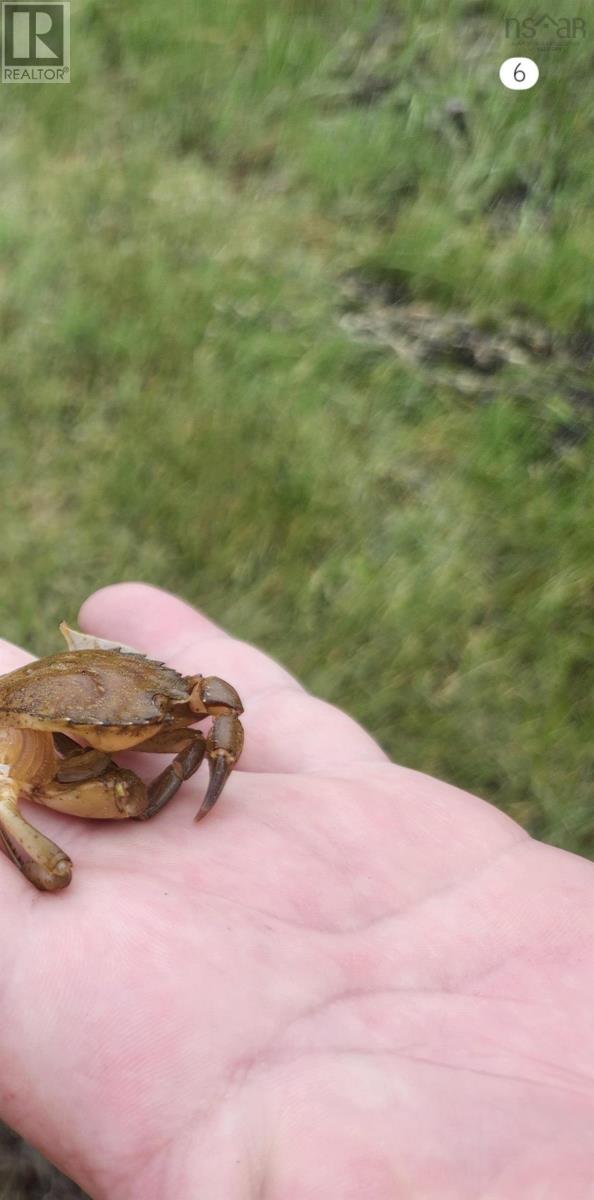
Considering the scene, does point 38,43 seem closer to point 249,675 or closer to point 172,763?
point 249,675

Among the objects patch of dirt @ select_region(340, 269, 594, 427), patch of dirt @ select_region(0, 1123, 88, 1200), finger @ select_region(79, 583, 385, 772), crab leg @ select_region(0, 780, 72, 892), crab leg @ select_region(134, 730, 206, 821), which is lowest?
patch of dirt @ select_region(0, 1123, 88, 1200)

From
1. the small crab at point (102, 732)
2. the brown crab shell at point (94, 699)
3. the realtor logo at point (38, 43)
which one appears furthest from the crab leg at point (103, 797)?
the realtor logo at point (38, 43)

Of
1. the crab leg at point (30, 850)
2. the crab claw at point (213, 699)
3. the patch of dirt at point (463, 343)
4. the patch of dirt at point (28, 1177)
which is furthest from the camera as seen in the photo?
the patch of dirt at point (463, 343)

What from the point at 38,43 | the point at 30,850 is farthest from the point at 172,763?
the point at 38,43

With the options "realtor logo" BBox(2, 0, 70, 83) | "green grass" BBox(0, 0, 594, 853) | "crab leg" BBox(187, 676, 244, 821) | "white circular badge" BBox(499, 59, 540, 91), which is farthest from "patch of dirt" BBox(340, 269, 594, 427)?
"crab leg" BBox(187, 676, 244, 821)

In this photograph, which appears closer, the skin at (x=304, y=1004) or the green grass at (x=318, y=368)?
the skin at (x=304, y=1004)

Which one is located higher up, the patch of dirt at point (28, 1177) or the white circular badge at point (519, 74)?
the white circular badge at point (519, 74)

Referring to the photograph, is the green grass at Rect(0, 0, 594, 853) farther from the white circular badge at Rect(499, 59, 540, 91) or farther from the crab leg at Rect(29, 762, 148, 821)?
the crab leg at Rect(29, 762, 148, 821)

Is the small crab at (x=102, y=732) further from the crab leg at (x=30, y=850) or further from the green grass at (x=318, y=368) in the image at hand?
the green grass at (x=318, y=368)
